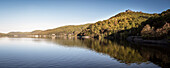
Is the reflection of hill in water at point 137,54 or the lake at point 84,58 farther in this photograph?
the reflection of hill in water at point 137,54

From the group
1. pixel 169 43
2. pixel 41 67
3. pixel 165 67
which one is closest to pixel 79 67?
pixel 41 67

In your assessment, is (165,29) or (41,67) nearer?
(41,67)

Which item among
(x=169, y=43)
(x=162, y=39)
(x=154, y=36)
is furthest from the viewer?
(x=154, y=36)

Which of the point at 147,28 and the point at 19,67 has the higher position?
the point at 147,28

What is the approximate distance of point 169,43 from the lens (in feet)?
294

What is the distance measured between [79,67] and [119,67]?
10073 millimetres

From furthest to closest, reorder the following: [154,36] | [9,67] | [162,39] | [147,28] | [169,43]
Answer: [147,28]
[154,36]
[162,39]
[169,43]
[9,67]

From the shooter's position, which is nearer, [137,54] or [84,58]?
[84,58]

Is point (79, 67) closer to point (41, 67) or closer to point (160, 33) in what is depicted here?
point (41, 67)

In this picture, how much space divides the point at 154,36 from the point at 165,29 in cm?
935

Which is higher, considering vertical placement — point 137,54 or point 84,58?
point 84,58

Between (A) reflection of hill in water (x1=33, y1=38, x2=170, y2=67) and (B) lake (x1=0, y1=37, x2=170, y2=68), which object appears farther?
(A) reflection of hill in water (x1=33, y1=38, x2=170, y2=67)

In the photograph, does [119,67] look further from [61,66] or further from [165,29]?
[165,29]

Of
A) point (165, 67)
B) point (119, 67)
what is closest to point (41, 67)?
point (119, 67)
